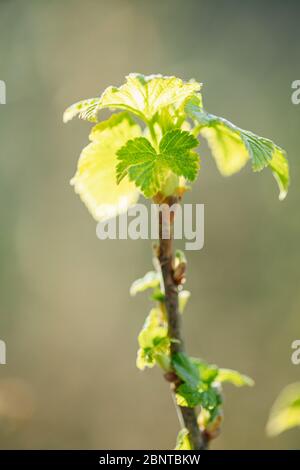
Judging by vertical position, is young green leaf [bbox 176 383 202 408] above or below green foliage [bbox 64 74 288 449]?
below

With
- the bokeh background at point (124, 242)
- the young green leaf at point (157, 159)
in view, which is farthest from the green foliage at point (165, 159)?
the bokeh background at point (124, 242)

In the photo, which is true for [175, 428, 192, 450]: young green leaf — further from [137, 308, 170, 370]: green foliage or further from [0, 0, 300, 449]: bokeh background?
[0, 0, 300, 449]: bokeh background

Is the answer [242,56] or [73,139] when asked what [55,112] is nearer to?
[73,139]

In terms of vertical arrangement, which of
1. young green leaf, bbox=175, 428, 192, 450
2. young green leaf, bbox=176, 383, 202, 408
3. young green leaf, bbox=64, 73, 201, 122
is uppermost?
young green leaf, bbox=64, 73, 201, 122

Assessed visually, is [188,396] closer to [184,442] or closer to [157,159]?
[184,442]

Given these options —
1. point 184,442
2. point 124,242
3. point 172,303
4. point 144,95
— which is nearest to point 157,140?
point 144,95

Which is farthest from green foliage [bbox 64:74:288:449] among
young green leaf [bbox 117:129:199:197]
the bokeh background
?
the bokeh background
